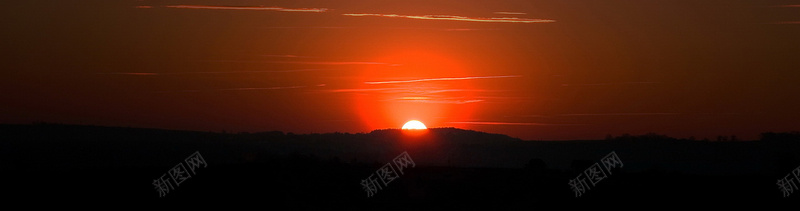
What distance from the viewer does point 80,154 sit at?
187 ft

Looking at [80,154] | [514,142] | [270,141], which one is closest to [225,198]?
[80,154]

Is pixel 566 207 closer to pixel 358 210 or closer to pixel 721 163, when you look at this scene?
pixel 358 210

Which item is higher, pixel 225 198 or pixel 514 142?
pixel 514 142

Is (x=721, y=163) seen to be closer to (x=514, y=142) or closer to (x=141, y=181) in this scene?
(x=514, y=142)

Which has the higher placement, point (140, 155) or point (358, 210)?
point (140, 155)

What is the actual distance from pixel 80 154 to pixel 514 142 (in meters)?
55.2

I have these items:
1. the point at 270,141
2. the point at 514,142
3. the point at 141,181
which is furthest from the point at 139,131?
the point at 141,181

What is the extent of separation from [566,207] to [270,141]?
222 feet

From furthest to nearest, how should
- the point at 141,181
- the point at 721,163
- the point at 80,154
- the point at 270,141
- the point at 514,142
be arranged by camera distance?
the point at 514,142, the point at 270,141, the point at 721,163, the point at 80,154, the point at 141,181

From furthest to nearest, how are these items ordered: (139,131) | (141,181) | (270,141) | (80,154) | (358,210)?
(270,141) → (139,131) → (80,154) → (141,181) → (358,210)

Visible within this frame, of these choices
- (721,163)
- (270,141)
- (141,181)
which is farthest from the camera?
(270,141)

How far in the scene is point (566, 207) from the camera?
2500 centimetres

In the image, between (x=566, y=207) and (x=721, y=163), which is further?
(x=721, y=163)

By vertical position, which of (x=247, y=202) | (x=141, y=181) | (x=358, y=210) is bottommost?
(x=358, y=210)
